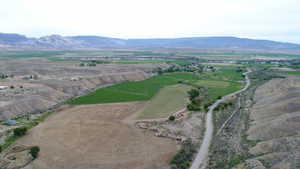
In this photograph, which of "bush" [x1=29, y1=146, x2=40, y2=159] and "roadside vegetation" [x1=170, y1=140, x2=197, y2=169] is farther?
"bush" [x1=29, y1=146, x2=40, y2=159]

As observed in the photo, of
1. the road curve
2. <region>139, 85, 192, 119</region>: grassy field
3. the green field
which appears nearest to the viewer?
the road curve

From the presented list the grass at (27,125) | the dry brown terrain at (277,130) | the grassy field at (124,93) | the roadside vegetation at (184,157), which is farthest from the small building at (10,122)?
the dry brown terrain at (277,130)

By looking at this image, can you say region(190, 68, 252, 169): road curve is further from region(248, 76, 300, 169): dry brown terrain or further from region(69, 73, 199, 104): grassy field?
region(69, 73, 199, 104): grassy field

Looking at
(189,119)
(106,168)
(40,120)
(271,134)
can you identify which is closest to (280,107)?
(271,134)

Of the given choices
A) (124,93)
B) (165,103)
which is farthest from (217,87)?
(124,93)

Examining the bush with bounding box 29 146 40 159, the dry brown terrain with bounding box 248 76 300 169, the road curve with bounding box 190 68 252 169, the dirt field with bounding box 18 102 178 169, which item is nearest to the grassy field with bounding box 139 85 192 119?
the dirt field with bounding box 18 102 178 169

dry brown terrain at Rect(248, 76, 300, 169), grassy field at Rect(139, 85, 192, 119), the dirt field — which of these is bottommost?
the dirt field

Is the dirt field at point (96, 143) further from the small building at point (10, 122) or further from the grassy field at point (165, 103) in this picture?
the small building at point (10, 122)
